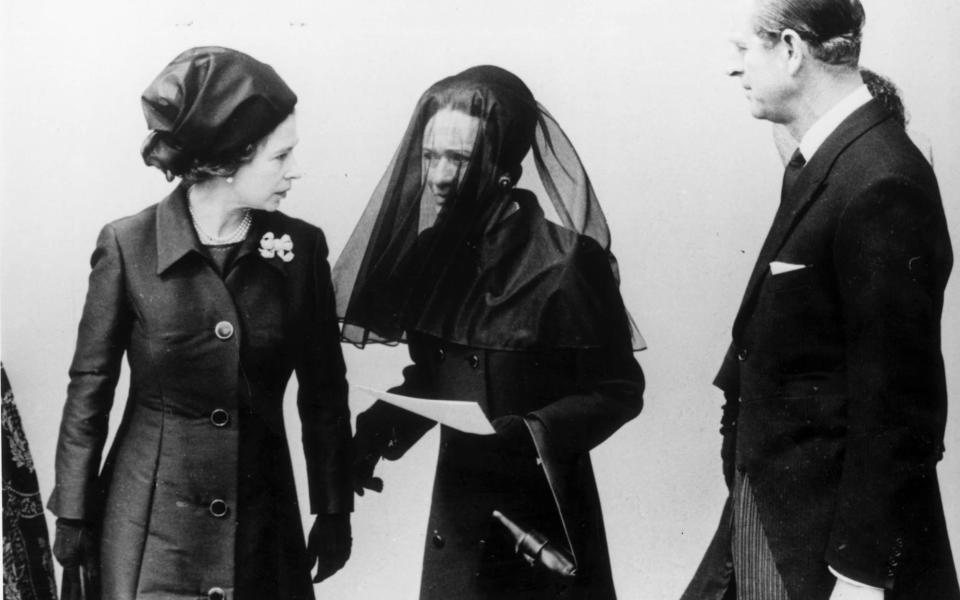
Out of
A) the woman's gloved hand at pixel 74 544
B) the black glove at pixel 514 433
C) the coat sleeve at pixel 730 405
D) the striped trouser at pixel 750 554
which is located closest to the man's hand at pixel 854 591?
the striped trouser at pixel 750 554

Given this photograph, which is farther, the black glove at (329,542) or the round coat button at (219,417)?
the black glove at (329,542)

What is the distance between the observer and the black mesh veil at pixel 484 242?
2316 mm

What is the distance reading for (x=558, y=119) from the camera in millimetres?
2520

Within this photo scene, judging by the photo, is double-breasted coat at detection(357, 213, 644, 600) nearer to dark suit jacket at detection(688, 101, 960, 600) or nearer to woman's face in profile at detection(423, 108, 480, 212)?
woman's face in profile at detection(423, 108, 480, 212)

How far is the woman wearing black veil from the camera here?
2299 millimetres

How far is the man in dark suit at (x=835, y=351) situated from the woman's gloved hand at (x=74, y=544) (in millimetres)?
1226

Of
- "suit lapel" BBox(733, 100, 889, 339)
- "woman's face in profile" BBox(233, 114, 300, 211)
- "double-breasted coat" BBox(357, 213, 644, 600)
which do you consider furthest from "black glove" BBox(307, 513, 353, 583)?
"suit lapel" BBox(733, 100, 889, 339)

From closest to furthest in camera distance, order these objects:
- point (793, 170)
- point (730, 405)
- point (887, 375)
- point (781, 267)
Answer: point (887, 375) < point (781, 267) < point (793, 170) < point (730, 405)

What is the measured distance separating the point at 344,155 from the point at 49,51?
→ 731 millimetres

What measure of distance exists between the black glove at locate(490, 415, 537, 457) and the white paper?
36mm

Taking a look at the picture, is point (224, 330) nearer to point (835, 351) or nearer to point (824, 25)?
point (835, 351)

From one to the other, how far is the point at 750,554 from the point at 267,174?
3.98 ft

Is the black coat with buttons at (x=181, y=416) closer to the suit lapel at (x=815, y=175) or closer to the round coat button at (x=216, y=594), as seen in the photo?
the round coat button at (x=216, y=594)

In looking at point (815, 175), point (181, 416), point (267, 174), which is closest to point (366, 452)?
point (181, 416)
